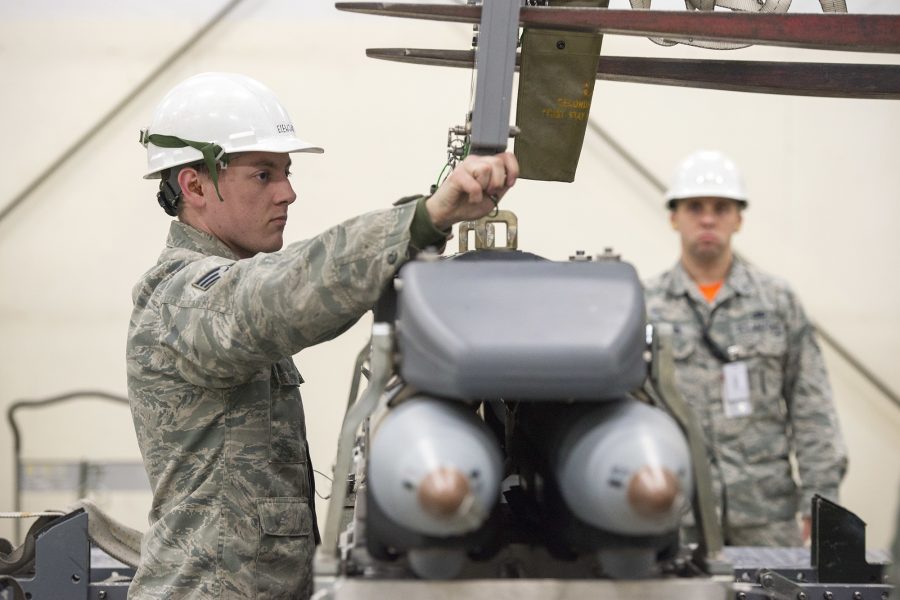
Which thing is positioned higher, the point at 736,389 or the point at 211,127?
the point at 211,127

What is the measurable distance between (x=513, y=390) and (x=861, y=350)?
114 inches

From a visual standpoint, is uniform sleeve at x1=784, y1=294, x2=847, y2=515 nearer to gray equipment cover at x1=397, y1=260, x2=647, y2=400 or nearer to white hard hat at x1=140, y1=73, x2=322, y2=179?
white hard hat at x1=140, y1=73, x2=322, y2=179

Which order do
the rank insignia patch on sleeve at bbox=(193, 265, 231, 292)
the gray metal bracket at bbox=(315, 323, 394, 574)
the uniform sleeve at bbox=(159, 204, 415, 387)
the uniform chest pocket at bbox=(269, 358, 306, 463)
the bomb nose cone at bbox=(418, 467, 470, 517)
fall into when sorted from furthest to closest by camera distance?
the uniform chest pocket at bbox=(269, 358, 306, 463)
the rank insignia patch on sleeve at bbox=(193, 265, 231, 292)
the uniform sleeve at bbox=(159, 204, 415, 387)
the gray metal bracket at bbox=(315, 323, 394, 574)
the bomb nose cone at bbox=(418, 467, 470, 517)

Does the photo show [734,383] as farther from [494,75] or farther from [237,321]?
[237,321]

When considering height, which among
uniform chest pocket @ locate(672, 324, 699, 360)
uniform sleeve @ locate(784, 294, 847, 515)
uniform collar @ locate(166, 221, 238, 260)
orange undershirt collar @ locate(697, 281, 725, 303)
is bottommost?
uniform sleeve @ locate(784, 294, 847, 515)

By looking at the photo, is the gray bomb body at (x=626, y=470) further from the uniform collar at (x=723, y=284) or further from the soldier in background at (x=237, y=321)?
the uniform collar at (x=723, y=284)

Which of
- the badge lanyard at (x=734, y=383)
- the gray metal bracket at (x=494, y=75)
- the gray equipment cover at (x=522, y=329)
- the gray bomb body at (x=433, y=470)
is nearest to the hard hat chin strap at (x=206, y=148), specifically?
the gray metal bracket at (x=494, y=75)

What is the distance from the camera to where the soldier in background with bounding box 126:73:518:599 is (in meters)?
1.19

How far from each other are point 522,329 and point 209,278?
55cm

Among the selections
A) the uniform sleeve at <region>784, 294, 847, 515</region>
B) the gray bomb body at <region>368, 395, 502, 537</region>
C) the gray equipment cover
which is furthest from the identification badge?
the gray bomb body at <region>368, 395, 502, 537</region>

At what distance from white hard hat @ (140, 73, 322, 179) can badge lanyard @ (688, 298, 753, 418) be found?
4.71 ft

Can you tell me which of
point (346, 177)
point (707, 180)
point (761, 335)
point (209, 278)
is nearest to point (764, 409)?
point (761, 335)

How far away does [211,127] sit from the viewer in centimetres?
167

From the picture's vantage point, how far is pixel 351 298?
46.9 inches
